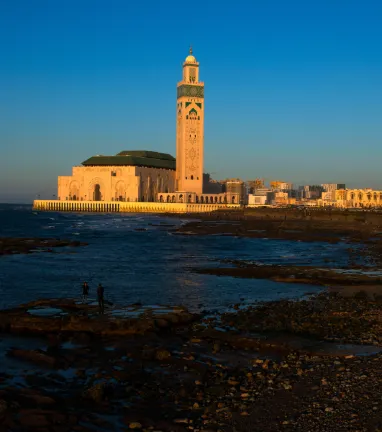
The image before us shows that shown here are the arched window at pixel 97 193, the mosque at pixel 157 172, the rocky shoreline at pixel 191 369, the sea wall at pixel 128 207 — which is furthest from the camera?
the arched window at pixel 97 193

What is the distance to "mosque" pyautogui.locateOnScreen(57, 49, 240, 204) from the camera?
560 feet

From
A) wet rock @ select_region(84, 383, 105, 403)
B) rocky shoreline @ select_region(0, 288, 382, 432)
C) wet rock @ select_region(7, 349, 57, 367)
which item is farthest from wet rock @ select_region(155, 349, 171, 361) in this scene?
wet rock @ select_region(84, 383, 105, 403)

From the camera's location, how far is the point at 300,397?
473 inches

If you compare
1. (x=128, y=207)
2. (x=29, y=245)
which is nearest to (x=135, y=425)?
(x=29, y=245)

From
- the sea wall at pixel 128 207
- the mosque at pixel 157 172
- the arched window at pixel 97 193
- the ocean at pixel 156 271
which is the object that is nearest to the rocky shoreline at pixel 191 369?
the ocean at pixel 156 271

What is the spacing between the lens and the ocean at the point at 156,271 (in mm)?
→ 26328

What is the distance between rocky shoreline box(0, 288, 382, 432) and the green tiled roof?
156 m

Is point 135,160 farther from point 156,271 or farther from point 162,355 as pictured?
point 162,355

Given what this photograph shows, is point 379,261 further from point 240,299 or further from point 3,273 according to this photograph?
point 3,273

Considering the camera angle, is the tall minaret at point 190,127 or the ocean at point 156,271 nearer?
the ocean at point 156,271

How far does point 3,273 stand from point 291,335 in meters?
23.0

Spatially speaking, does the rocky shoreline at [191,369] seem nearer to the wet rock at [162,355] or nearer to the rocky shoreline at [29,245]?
the wet rock at [162,355]

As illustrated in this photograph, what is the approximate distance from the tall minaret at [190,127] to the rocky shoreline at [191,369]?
15099 centimetres

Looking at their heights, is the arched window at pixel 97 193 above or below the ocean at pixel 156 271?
above
